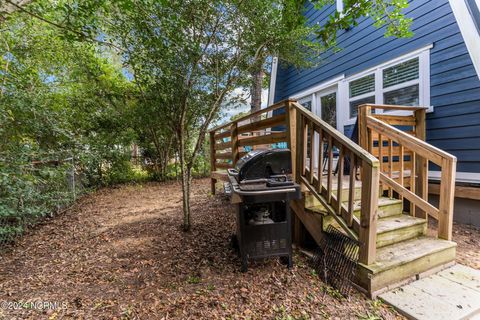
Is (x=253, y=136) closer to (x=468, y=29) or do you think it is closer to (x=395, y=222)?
(x=395, y=222)

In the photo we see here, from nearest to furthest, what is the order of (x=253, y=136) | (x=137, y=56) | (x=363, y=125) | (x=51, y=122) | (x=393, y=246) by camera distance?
1. (x=393, y=246)
2. (x=137, y=56)
3. (x=363, y=125)
4. (x=253, y=136)
5. (x=51, y=122)

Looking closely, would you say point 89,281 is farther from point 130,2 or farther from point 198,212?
point 130,2

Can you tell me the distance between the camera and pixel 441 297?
6.14ft

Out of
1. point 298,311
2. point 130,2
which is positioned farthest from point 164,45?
point 298,311

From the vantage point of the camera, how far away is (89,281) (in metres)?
2.17

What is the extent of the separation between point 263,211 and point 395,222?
59.5 inches

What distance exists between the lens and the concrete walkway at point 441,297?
1.70 m

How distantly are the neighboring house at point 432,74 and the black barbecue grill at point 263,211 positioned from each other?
307cm

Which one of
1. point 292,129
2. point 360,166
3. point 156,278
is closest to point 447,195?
point 360,166

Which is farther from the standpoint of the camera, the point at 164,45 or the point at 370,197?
the point at 164,45

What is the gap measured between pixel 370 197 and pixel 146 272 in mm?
Result: 2155

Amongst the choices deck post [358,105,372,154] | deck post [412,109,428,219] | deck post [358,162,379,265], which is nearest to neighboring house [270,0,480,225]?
deck post [412,109,428,219]

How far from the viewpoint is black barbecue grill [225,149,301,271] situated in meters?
2.11

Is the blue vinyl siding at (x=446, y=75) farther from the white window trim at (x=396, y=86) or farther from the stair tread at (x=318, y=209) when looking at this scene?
the stair tread at (x=318, y=209)
